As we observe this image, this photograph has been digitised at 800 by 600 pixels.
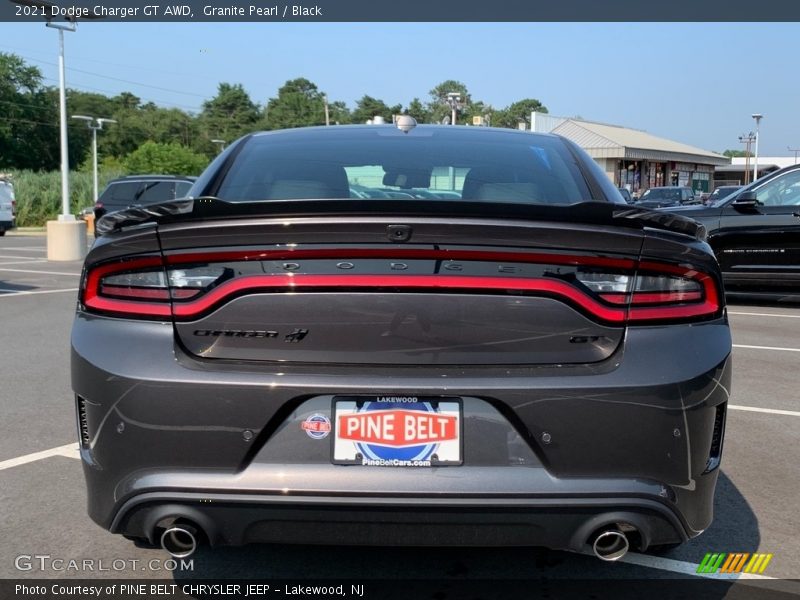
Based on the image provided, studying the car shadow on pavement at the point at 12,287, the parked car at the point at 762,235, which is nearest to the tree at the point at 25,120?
the car shadow on pavement at the point at 12,287

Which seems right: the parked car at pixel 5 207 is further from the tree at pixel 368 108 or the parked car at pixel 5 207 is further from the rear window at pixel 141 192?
the tree at pixel 368 108

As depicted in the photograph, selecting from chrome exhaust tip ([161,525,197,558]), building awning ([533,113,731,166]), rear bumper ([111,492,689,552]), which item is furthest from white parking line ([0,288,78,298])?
building awning ([533,113,731,166])

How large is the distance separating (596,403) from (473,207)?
667 mm

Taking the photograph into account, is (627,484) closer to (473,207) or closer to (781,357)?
(473,207)

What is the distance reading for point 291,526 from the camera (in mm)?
2354

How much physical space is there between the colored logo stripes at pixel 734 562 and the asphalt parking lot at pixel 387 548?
0.03 meters

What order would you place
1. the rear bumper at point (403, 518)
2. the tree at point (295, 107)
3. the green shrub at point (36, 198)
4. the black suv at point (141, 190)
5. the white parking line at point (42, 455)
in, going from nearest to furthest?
the rear bumper at point (403, 518), the white parking line at point (42, 455), the black suv at point (141, 190), the green shrub at point (36, 198), the tree at point (295, 107)

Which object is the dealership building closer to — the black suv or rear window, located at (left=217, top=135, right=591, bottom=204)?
the black suv

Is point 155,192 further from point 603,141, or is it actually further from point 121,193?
point 603,141

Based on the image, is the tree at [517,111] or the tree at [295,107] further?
the tree at [517,111]

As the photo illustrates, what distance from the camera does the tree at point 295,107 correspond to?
89838 millimetres

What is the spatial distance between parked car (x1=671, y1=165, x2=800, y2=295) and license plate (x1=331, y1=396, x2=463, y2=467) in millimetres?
9192

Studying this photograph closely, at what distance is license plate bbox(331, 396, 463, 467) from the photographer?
2.35m
